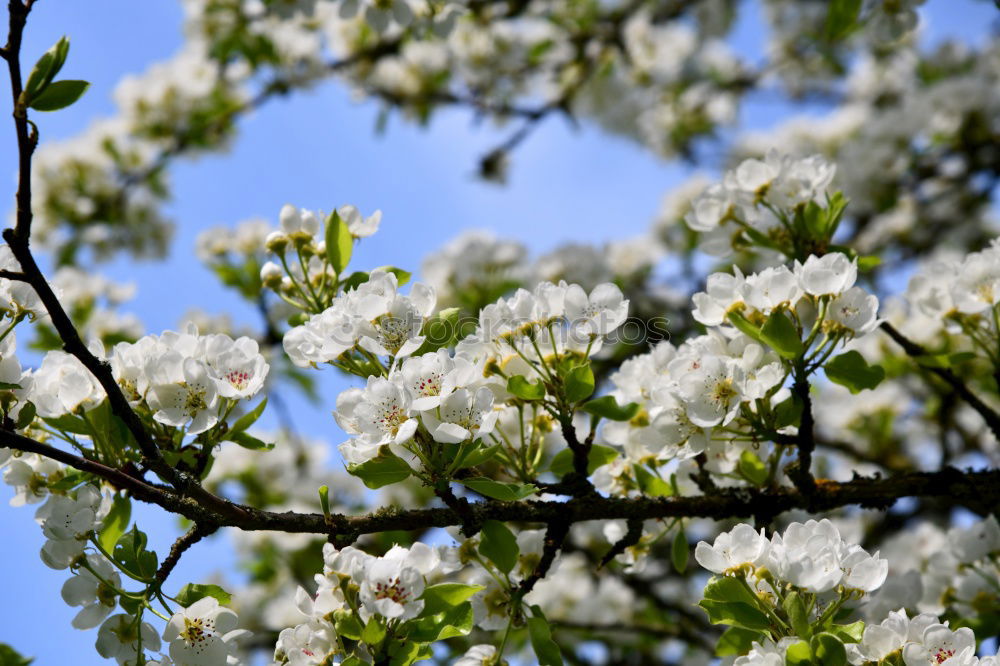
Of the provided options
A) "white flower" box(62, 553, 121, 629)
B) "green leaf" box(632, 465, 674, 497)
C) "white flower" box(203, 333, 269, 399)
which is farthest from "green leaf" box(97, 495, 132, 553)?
"green leaf" box(632, 465, 674, 497)

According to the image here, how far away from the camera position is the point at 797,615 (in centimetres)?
146

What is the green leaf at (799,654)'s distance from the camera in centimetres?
137

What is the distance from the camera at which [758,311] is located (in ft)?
5.65

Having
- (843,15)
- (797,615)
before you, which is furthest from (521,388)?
(843,15)

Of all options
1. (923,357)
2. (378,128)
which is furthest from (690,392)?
(378,128)

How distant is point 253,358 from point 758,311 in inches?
37.6

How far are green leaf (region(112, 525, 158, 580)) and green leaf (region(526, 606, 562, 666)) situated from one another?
70 centimetres

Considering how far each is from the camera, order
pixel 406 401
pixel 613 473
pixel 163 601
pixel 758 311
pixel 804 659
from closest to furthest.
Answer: pixel 804 659 < pixel 406 401 < pixel 163 601 < pixel 758 311 < pixel 613 473

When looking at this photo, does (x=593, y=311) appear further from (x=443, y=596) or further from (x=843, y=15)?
(x=843, y=15)

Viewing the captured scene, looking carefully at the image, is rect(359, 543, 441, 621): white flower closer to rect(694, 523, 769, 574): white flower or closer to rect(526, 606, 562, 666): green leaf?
rect(526, 606, 562, 666): green leaf

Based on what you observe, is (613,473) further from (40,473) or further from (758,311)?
(40,473)

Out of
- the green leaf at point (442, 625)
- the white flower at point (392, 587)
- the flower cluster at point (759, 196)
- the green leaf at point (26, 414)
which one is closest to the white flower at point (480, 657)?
the green leaf at point (442, 625)

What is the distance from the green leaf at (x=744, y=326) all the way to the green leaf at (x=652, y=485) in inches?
15.9

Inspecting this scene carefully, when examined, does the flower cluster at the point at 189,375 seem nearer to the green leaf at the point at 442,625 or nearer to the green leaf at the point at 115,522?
the green leaf at the point at 115,522
